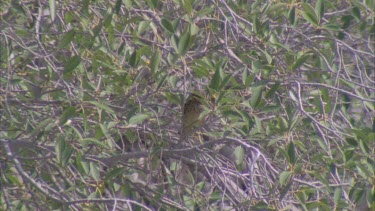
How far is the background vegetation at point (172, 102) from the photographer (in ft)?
8.96

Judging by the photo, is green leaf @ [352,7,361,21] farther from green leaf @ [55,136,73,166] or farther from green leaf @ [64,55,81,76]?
green leaf @ [55,136,73,166]

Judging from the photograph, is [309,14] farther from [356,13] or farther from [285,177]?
[285,177]

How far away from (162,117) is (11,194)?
2.49 feet

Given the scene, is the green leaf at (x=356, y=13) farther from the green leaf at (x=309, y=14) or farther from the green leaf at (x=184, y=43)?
the green leaf at (x=184, y=43)

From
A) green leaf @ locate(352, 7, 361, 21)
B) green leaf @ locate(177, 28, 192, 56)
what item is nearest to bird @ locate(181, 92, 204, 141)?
green leaf @ locate(177, 28, 192, 56)

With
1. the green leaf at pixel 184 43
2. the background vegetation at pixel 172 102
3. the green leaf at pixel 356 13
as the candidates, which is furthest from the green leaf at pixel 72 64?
the green leaf at pixel 356 13

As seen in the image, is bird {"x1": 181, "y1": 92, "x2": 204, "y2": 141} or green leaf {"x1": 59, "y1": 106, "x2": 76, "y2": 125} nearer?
green leaf {"x1": 59, "y1": 106, "x2": 76, "y2": 125}

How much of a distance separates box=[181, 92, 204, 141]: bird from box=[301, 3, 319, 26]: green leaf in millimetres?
487

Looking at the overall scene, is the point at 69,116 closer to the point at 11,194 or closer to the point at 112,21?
the point at 112,21

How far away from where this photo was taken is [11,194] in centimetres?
345

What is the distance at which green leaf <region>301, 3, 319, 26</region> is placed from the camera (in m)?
2.93

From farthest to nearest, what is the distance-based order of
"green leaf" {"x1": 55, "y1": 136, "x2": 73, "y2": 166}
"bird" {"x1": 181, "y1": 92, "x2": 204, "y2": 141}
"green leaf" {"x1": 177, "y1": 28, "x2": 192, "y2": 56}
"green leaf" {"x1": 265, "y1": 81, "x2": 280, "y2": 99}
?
1. "bird" {"x1": 181, "y1": 92, "x2": 204, "y2": 141}
2. "green leaf" {"x1": 265, "y1": 81, "x2": 280, "y2": 99}
3. "green leaf" {"x1": 55, "y1": 136, "x2": 73, "y2": 166}
4. "green leaf" {"x1": 177, "y1": 28, "x2": 192, "y2": 56}

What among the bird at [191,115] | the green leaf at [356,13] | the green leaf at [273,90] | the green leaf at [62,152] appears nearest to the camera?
the green leaf at [62,152]

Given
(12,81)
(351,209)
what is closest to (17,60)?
(12,81)
